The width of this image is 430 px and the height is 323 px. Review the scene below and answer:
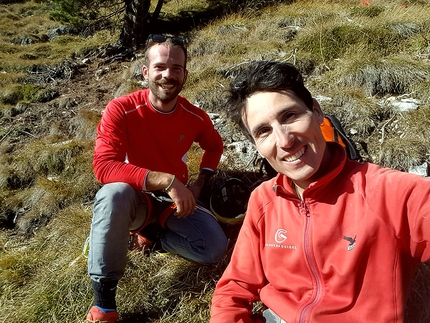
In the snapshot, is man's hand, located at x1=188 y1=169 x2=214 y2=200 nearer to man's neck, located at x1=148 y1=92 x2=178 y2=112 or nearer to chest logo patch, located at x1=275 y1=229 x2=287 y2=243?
man's neck, located at x1=148 y1=92 x2=178 y2=112

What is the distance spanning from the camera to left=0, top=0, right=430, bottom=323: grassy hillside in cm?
349

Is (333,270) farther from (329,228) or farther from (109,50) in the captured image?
(109,50)

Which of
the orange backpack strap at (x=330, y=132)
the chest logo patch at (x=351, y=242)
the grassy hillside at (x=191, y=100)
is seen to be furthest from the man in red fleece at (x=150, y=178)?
the chest logo patch at (x=351, y=242)

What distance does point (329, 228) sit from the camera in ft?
6.47

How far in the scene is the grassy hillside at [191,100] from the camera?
11.5 ft

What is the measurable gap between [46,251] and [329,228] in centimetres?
343

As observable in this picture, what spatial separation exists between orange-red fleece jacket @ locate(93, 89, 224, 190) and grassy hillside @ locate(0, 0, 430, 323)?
93 cm

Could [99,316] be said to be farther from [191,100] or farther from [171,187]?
[191,100]

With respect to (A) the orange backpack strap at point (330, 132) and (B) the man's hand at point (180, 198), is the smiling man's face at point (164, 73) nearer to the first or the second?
(B) the man's hand at point (180, 198)

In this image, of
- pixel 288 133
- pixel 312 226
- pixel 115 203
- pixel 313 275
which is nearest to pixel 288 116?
pixel 288 133

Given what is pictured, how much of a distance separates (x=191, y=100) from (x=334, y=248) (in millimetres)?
4765

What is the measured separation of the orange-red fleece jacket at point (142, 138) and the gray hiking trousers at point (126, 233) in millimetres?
170

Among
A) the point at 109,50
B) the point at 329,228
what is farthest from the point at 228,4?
the point at 329,228

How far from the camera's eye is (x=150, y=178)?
318cm
